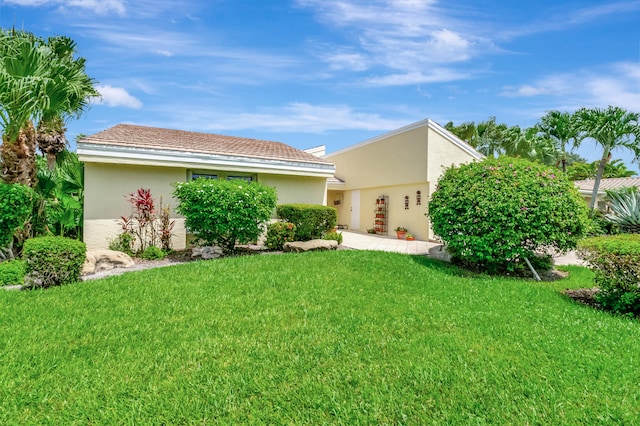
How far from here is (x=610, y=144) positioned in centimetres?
1912

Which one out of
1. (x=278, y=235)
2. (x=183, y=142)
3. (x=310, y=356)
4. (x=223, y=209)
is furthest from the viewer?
(x=183, y=142)

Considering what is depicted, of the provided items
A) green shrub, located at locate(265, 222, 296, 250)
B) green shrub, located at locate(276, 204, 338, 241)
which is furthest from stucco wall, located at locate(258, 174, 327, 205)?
green shrub, located at locate(265, 222, 296, 250)

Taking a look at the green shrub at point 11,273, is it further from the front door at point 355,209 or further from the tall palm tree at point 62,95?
the front door at point 355,209

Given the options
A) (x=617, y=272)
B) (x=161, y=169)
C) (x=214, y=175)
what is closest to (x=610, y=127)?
(x=617, y=272)

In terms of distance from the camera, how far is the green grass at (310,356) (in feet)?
10.3

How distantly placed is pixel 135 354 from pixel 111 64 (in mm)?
11115

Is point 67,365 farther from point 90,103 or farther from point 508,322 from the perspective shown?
point 90,103

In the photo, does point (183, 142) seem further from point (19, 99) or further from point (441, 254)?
point (441, 254)

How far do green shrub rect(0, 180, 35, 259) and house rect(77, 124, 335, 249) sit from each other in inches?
132

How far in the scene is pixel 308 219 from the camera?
43.0 feet

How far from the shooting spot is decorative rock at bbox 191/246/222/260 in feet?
35.4

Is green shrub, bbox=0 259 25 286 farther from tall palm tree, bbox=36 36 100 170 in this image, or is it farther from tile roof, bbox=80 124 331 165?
tile roof, bbox=80 124 331 165

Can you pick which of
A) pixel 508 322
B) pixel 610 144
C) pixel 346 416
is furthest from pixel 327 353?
pixel 610 144

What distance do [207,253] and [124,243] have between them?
3.10m
